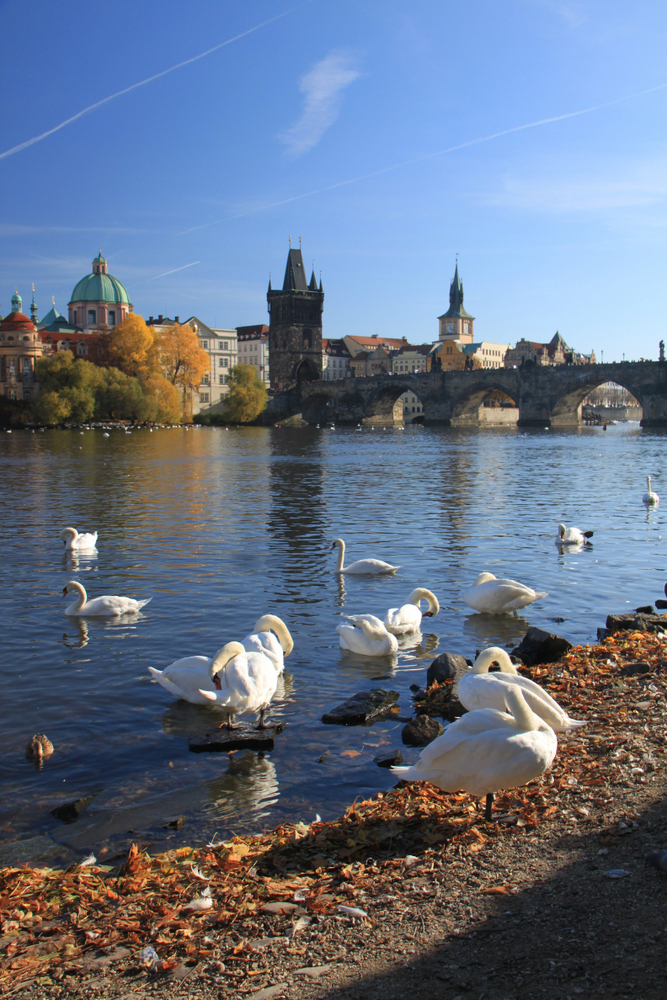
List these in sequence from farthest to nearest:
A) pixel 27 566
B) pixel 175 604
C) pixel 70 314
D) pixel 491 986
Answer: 1. pixel 70 314
2. pixel 27 566
3. pixel 175 604
4. pixel 491 986

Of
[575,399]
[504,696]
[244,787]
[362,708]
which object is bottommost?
[244,787]

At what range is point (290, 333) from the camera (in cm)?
13012

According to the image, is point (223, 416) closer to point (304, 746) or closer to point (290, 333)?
point (290, 333)

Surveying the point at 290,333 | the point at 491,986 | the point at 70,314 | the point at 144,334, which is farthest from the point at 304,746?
the point at 290,333

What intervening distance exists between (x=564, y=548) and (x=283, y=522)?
6.50 m

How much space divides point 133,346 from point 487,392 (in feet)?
156

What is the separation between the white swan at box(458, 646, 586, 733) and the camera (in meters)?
4.71

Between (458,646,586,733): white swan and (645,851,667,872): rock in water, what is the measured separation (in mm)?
1076

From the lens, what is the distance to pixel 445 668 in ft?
22.7

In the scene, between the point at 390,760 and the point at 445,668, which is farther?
the point at 445,668

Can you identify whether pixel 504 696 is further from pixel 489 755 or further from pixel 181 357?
pixel 181 357

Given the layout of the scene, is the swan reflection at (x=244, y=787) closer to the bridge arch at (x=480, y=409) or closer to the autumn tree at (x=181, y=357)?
the autumn tree at (x=181, y=357)

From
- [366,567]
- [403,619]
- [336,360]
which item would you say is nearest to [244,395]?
[336,360]

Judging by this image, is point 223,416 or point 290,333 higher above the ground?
point 290,333
